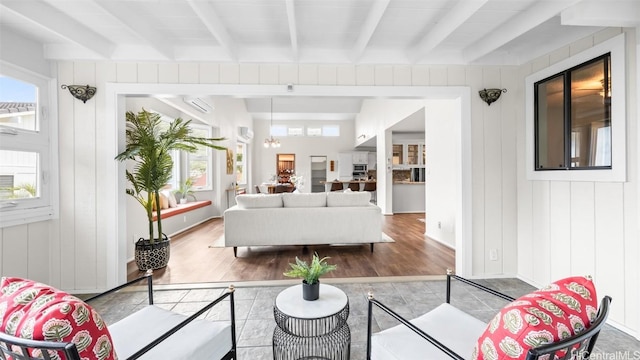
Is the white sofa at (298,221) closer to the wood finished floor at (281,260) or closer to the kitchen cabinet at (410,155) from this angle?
the wood finished floor at (281,260)

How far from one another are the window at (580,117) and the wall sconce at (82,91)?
15.3ft

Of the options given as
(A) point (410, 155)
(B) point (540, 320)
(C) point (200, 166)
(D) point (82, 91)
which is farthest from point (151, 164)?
(A) point (410, 155)

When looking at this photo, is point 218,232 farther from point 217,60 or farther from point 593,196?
point 593,196

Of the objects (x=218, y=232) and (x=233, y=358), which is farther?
(x=218, y=232)

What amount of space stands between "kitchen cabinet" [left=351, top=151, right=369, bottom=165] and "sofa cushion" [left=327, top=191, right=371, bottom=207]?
6614 mm

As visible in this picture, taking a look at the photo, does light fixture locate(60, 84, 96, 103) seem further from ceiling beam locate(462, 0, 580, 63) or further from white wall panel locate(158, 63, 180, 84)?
ceiling beam locate(462, 0, 580, 63)

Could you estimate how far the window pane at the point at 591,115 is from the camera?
2129mm

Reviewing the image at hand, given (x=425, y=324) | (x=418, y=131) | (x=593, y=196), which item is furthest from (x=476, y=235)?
(x=418, y=131)

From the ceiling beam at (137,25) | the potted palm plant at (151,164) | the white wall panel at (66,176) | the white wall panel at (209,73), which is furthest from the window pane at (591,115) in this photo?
the white wall panel at (66,176)

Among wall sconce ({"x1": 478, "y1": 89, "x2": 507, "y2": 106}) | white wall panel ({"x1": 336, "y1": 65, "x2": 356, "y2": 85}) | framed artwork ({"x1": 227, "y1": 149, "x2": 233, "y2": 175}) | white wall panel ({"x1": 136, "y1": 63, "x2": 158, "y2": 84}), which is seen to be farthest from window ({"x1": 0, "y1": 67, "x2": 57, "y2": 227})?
framed artwork ({"x1": 227, "y1": 149, "x2": 233, "y2": 175})

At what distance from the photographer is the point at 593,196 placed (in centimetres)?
221

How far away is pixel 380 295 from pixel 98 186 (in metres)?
3.13

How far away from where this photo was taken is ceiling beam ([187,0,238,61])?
1994 millimetres

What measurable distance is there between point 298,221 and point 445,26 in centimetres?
282
